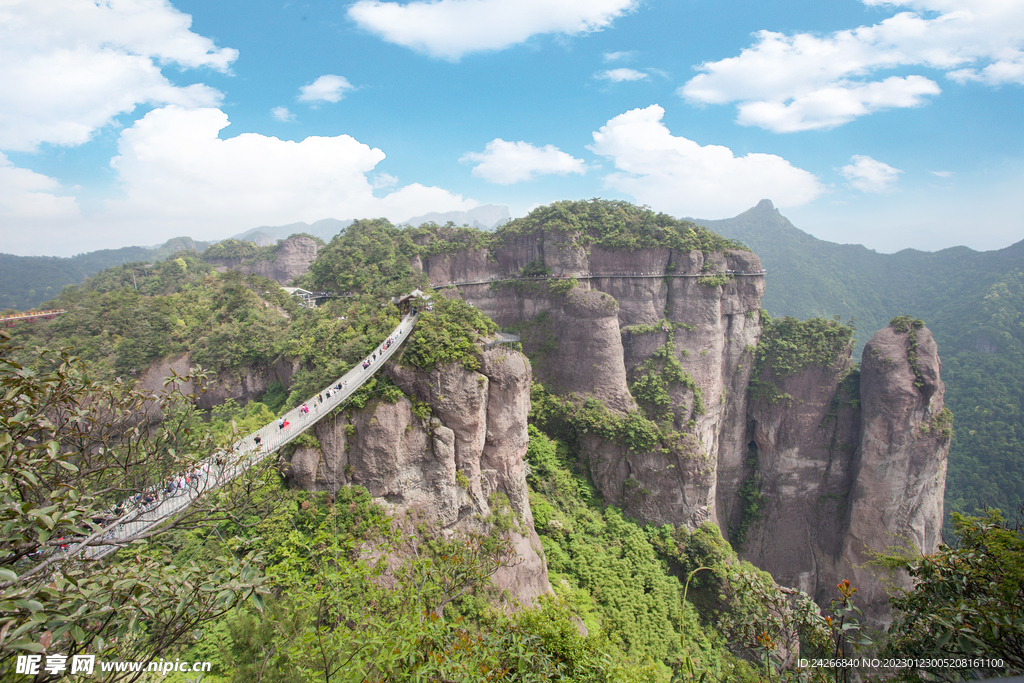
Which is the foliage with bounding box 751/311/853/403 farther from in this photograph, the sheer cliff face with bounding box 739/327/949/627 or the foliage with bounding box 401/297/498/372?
the foliage with bounding box 401/297/498/372

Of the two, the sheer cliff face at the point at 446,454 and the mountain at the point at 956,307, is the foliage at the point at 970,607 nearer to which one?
the sheer cliff face at the point at 446,454

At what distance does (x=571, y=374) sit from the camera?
100 ft

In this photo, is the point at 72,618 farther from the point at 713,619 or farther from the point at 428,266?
the point at 428,266

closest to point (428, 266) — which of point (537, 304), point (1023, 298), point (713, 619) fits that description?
point (537, 304)

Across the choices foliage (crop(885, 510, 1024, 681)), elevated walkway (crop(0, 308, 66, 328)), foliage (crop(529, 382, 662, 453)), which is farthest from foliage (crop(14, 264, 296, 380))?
foliage (crop(885, 510, 1024, 681))

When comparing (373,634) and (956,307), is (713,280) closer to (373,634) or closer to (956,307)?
(373,634)

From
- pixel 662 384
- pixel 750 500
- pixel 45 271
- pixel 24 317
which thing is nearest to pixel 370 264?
pixel 24 317

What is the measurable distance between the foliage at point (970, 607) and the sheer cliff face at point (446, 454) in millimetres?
12465

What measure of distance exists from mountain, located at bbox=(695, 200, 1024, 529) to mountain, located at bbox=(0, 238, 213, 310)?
11863 centimetres

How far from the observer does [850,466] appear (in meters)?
33.9

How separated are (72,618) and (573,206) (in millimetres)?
37564

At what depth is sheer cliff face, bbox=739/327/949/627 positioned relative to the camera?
100 feet

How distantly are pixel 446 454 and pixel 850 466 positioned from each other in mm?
34121

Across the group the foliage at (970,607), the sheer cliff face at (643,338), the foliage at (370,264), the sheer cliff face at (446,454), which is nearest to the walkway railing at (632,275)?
the sheer cliff face at (643,338)
